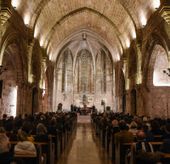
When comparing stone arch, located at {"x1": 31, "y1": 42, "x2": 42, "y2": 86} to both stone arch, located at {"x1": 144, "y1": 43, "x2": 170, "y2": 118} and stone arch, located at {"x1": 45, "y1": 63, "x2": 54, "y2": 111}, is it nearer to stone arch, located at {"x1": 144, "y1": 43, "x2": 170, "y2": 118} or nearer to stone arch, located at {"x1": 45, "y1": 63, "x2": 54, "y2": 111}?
stone arch, located at {"x1": 45, "y1": 63, "x2": 54, "y2": 111}

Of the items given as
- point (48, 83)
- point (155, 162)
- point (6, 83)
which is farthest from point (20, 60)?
point (155, 162)

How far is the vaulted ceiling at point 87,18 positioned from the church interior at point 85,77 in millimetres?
94

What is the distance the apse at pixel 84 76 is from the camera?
43906 mm

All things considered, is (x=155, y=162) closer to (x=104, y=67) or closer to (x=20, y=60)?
(x=20, y=60)

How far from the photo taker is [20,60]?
21.8 m

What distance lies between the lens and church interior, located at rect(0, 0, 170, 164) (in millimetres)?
9961

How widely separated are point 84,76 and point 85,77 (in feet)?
0.86

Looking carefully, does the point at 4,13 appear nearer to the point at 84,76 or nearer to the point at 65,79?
the point at 65,79

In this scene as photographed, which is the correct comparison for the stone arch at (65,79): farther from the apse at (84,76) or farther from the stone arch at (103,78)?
the stone arch at (103,78)

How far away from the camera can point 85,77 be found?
46.4 meters

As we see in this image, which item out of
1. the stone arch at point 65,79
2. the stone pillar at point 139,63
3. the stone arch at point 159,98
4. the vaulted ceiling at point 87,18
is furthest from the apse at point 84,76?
the stone pillar at point 139,63

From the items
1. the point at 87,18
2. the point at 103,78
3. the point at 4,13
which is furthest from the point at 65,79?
the point at 4,13

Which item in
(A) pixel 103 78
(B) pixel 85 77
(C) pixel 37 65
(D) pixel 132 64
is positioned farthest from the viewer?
(B) pixel 85 77

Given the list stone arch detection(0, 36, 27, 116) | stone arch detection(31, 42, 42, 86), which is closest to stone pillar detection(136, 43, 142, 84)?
stone arch detection(0, 36, 27, 116)
